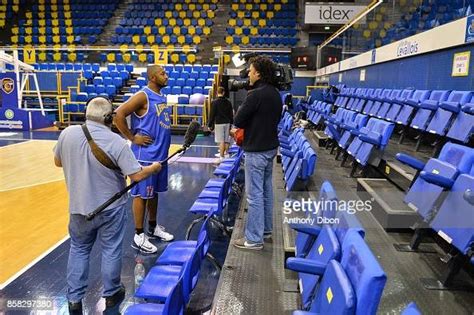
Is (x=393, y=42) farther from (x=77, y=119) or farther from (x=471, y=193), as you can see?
(x=77, y=119)

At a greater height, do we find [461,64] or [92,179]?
[461,64]

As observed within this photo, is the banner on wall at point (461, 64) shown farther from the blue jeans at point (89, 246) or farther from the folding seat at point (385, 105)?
the blue jeans at point (89, 246)

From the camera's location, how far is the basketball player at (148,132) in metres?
3.34

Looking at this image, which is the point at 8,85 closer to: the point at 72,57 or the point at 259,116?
the point at 72,57

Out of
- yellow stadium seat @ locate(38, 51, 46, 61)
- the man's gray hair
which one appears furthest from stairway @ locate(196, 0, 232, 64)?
the man's gray hair

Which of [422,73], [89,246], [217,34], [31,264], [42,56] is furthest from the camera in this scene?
[217,34]

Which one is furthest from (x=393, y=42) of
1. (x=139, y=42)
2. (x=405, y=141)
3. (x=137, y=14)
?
(x=137, y=14)

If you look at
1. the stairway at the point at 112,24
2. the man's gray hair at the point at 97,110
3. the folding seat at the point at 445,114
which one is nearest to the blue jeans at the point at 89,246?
the man's gray hair at the point at 97,110

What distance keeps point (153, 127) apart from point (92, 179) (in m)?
1.11

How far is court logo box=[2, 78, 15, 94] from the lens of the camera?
11.3 m

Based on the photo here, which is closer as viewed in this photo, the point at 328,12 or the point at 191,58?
the point at 191,58

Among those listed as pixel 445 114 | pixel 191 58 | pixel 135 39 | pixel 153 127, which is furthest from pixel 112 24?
pixel 445 114

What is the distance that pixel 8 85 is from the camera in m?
11.4

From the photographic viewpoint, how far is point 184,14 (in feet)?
58.3
